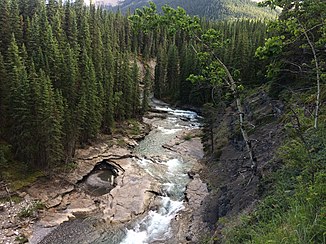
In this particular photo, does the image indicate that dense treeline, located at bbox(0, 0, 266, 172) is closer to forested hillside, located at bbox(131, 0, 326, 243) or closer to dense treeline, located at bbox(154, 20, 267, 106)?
dense treeline, located at bbox(154, 20, 267, 106)

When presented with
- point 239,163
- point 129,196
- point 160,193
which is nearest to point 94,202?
point 129,196

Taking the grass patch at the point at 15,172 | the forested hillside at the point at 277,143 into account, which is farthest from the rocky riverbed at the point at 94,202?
the forested hillside at the point at 277,143

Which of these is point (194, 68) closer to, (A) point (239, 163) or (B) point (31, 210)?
(A) point (239, 163)

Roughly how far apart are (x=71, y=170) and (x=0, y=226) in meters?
11.7

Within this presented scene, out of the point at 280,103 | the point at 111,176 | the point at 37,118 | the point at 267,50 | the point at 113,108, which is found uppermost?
the point at 267,50

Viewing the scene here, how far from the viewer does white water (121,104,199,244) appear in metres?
26.8

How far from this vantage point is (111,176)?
38.9 metres

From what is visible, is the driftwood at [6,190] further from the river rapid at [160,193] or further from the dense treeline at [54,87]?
the river rapid at [160,193]

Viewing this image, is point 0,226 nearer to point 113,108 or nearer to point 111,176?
point 111,176

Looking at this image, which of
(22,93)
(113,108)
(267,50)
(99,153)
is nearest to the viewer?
(267,50)

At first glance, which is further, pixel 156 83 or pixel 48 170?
pixel 156 83

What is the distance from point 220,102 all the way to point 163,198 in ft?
71.1

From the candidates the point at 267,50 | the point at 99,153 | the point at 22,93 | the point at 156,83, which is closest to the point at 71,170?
the point at 99,153

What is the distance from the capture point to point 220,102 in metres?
48.8
